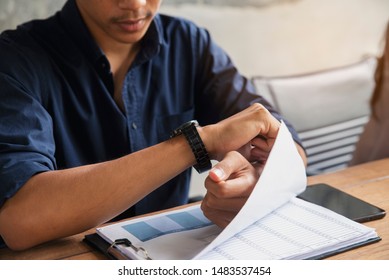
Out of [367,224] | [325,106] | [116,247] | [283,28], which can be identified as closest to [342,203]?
[367,224]

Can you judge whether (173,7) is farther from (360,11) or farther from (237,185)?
(237,185)

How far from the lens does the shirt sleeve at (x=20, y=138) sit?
0.92 meters

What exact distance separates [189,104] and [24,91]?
0.44 m

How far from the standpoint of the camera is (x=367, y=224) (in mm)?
967

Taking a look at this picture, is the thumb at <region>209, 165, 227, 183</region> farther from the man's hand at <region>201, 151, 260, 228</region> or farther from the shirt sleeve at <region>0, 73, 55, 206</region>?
the shirt sleeve at <region>0, 73, 55, 206</region>

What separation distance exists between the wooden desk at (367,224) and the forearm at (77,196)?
0.7 inches

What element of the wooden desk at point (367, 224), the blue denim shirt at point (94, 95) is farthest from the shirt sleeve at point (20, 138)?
the wooden desk at point (367, 224)

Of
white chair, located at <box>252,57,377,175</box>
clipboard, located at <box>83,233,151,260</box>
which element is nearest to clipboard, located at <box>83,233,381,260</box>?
clipboard, located at <box>83,233,151,260</box>

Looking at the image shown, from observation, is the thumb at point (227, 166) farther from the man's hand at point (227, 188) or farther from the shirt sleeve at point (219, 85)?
the shirt sleeve at point (219, 85)

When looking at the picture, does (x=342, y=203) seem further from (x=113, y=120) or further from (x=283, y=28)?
(x=283, y=28)

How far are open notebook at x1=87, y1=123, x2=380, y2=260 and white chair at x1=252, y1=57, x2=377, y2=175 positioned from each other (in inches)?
30.6

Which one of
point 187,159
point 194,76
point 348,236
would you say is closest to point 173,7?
point 194,76
